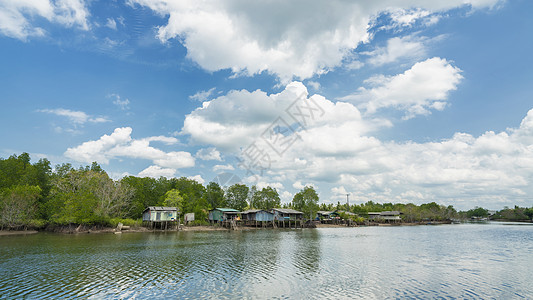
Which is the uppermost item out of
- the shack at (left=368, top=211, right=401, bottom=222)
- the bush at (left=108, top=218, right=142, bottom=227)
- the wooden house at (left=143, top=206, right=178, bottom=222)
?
→ the wooden house at (left=143, top=206, right=178, bottom=222)

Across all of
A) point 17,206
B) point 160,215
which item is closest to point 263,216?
point 160,215

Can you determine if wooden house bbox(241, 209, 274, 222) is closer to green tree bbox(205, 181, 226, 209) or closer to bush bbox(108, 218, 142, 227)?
green tree bbox(205, 181, 226, 209)

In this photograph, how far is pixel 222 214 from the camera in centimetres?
9562

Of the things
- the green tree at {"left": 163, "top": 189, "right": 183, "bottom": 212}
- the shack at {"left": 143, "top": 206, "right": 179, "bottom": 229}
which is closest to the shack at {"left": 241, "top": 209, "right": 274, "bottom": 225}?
the green tree at {"left": 163, "top": 189, "right": 183, "bottom": 212}

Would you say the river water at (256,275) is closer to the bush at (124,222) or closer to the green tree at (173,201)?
the bush at (124,222)

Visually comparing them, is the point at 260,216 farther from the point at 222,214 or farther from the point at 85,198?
the point at 85,198

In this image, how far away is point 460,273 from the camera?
83.4 feet

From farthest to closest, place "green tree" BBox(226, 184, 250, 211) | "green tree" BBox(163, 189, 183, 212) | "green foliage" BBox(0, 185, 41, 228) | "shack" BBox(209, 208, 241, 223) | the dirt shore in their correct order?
1. "green tree" BBox(226, 184, 250, 211)
2. "shack" BBox(209, 208, 241, 223)
3. "green tree" BBox(163, 189, 183, 212)
4. "green foliage" BBox(0, 185, 41, 228)
5. the dirt shore

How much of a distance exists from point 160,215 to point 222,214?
24.7 m

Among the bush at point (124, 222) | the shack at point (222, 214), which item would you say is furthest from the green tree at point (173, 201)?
the shack at point (222, 214)

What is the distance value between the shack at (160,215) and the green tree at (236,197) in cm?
4733

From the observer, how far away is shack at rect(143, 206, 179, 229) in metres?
75.2

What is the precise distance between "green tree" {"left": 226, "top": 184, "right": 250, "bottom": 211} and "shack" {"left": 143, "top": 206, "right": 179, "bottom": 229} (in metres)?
47.3

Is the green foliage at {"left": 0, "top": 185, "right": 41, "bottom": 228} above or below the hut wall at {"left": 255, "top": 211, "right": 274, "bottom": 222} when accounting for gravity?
above
